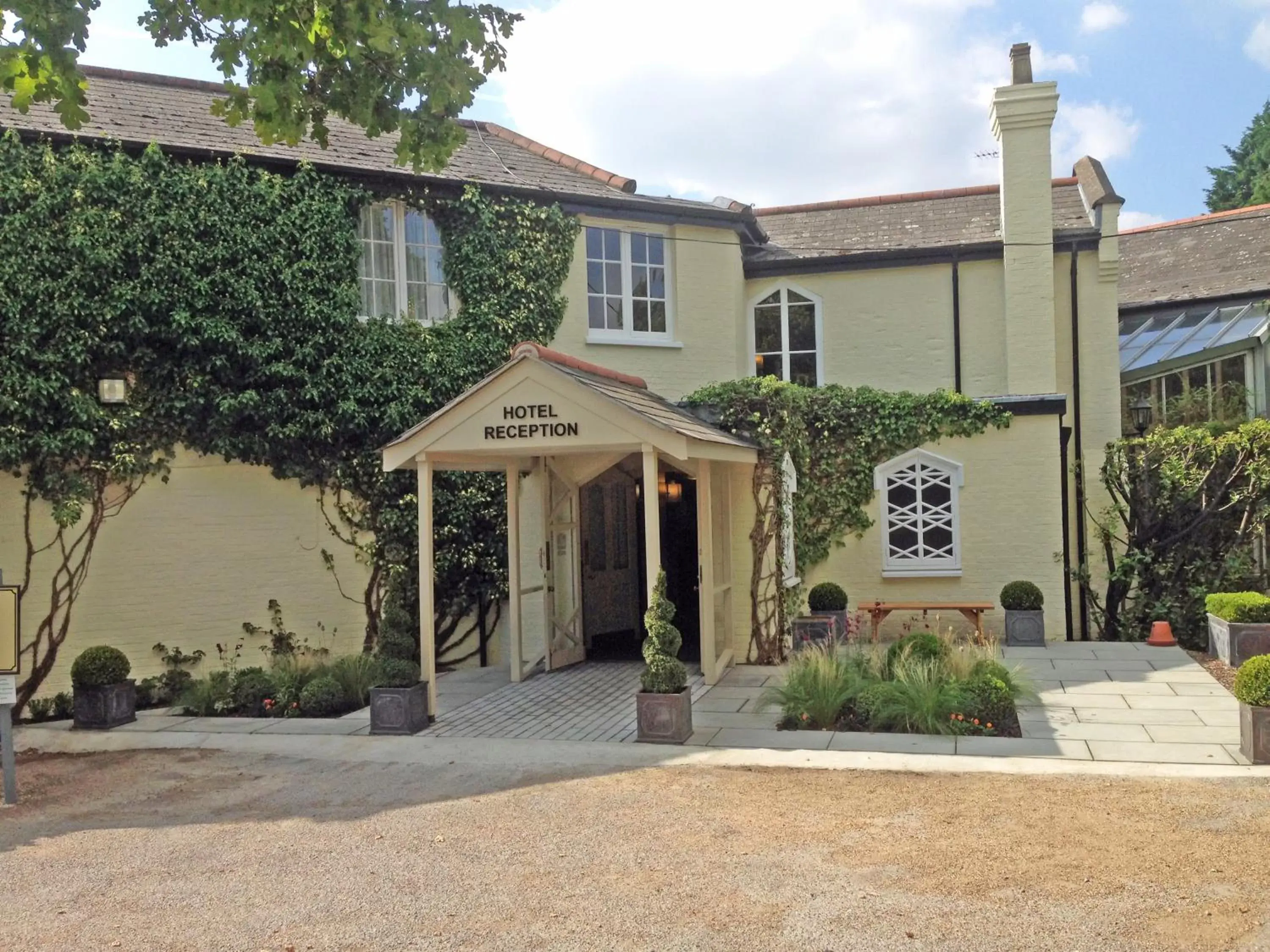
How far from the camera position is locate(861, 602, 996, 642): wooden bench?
12.4 m

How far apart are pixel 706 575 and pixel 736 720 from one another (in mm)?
1996

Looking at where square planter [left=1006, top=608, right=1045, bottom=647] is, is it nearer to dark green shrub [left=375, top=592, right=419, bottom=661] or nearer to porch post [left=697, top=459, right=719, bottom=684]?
porch post [left=697, top=459, right=719, bottom=684]

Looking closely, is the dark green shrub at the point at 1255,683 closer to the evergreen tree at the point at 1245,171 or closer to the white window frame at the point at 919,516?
the white window frame at the point at 919,516

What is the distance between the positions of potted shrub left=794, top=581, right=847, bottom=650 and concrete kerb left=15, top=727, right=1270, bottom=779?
3538 mm

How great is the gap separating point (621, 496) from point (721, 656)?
3.49 metres

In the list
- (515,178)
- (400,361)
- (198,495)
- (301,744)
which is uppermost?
(515,178)

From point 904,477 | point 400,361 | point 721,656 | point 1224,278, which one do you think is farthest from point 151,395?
point 1224,278

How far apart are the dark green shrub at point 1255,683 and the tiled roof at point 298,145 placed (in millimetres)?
8981

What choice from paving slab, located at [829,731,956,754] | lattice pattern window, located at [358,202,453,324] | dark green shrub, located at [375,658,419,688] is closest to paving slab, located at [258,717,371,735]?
dark green shrub, located at [375,658,419,688]

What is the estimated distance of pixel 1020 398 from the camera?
44.5ft

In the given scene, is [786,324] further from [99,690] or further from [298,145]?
[99,690]

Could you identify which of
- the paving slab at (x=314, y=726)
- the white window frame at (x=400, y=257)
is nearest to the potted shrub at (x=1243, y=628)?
the paving slab at (x=314, y=726)

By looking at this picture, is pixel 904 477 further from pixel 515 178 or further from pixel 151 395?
pixel 151 395

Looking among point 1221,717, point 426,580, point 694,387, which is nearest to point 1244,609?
point 1221,717
